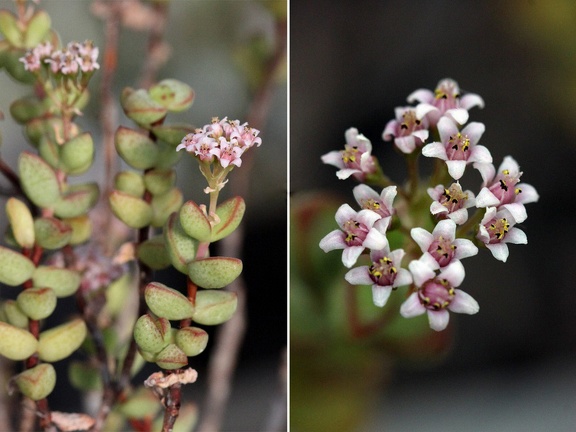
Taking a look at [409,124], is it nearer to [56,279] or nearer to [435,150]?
[435,150]

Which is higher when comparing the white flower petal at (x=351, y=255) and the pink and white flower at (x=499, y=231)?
Result: the pink and white flower at (x=499, y=231)

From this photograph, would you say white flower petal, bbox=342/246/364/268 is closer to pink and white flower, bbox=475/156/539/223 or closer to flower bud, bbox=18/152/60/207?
pink and white flower, bbox=475/156/539/223

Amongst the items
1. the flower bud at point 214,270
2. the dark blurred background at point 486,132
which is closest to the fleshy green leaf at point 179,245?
the flower bud at point 214,270

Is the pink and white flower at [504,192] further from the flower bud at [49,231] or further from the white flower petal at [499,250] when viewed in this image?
the flower bud at [49,231]

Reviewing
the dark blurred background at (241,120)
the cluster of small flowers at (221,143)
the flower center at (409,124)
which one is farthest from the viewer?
the dark blurred background at (241,120)

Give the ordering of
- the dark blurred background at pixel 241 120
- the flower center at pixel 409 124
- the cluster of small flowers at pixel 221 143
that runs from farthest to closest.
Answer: the dark blurred background at pixel 241 120 < the flower center at pixel 409 124 < the cluster of small flowers at pixel 221 143

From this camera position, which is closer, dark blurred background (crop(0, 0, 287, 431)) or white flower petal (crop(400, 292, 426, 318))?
white flower petal (crop(400, 292, 426, 318))

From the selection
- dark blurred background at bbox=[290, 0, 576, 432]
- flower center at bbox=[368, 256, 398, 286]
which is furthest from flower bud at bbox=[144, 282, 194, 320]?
dark blurred background at bbox=[290, 0, 576, 432]
